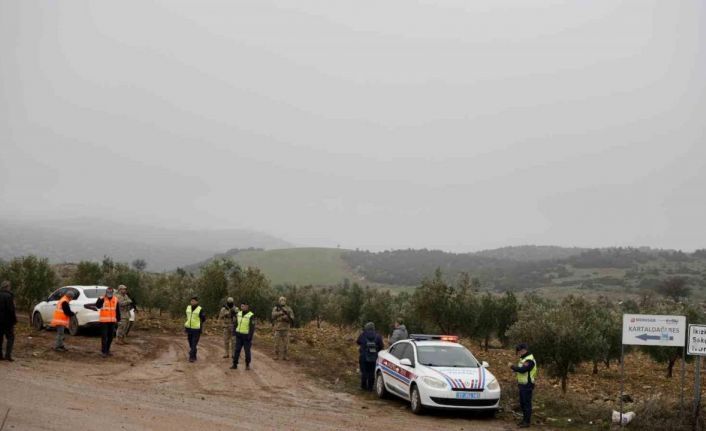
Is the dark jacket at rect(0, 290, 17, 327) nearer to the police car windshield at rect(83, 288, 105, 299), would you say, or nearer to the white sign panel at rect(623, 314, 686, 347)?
the police car windshield at rect(83, 288, 105, 299)

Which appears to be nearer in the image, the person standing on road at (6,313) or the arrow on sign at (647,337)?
the arrow on sign at (647,337)

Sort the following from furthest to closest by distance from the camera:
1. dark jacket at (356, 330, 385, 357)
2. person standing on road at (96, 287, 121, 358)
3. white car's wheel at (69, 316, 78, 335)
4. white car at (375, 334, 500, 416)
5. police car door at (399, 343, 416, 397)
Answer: white car's wheel at (69, 316, 78, 335) → person standing on road at (96, 287, 121, 358) → dark jacket at (356, 330, 385, 357) → police car door at (399, 343, 416, 397) → white car at (375, 334, 500, 416)

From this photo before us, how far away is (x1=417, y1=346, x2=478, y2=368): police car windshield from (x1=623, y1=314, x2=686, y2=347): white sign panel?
3570 millimetres

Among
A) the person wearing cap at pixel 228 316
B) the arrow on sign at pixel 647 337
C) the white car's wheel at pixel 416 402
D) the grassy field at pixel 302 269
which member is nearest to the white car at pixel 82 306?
the person wearing cap at pixel 228 316

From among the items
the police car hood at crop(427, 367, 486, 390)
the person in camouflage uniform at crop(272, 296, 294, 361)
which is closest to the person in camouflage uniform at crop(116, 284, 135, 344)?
the person in camouflage uniform at crop(272, 296, 294, 361)

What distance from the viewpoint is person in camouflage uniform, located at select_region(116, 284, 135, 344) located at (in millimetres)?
22141

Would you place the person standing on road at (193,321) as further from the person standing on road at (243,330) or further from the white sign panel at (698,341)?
the white sign panel at (698,341)

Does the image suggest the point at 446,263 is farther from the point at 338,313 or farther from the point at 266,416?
the point at 266,416

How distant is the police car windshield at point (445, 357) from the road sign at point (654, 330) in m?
3.57

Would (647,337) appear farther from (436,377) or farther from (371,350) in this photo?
(371,350)

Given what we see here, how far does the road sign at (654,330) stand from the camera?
45.2ft

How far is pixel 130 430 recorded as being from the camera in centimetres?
1070

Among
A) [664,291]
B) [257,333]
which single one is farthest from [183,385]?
[664,291]

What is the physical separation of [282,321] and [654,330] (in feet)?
38.5
